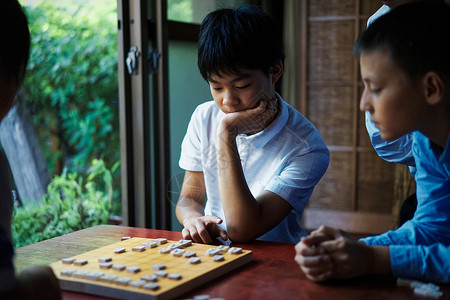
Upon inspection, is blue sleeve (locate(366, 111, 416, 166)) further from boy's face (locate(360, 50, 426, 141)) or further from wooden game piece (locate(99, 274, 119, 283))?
wooden game piece (locate(99, 274, 119, 283))

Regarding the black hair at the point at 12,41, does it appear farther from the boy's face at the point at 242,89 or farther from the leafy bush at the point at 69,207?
the boy's face at the point at 242,89

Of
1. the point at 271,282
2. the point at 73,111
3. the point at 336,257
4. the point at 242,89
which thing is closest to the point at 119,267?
the point at 271,282

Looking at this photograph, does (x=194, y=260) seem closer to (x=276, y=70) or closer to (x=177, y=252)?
(x=177, y=252)

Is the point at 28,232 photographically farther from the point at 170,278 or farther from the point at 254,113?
the point at 254,113

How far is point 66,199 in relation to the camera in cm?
122

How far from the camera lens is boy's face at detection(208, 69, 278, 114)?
112 centimetres

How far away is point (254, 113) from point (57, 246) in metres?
0.57

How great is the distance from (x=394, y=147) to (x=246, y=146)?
0.38 metres

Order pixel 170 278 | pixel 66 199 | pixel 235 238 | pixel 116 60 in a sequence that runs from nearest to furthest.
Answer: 1. pixel 170 278
2. pixel 235 238
3. pixel 66 199
4. pixel 116 60

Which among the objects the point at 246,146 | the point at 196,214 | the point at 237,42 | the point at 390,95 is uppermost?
the point at 237,42

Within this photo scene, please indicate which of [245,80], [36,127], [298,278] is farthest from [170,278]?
[245,80]

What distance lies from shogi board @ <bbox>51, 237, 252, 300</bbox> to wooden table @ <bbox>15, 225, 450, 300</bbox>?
13 mm

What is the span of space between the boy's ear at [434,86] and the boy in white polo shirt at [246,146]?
44 cm

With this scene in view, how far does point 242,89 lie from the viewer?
115cm
